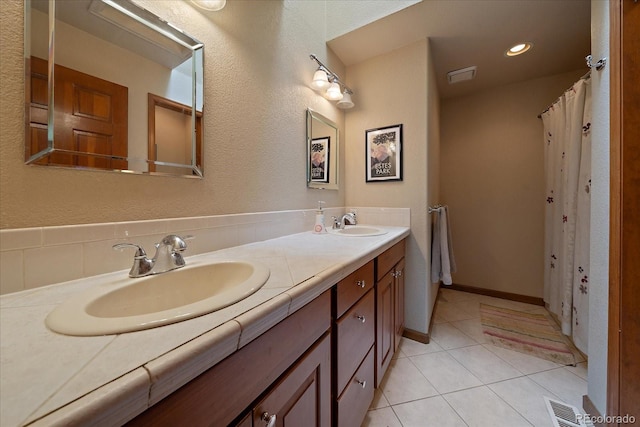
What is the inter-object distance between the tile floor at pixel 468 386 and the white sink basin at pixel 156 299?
1.03 m

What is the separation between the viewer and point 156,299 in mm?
651

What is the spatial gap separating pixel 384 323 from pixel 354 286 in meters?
0.51

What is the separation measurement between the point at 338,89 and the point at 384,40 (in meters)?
0.52

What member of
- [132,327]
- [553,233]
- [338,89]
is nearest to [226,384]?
[132,327]

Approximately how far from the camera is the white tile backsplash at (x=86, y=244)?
547 millimetres

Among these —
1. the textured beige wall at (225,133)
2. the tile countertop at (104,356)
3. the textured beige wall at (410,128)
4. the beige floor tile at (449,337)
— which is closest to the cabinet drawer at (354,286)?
the tile countertop at (104,356)

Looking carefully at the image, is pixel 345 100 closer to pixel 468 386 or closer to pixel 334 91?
pixel 334 91

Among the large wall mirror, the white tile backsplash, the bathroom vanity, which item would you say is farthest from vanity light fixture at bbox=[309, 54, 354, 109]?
the bathroom vanity

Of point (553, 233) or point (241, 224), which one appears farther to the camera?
point (553, 233)

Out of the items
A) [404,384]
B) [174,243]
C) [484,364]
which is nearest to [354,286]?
[174,243]

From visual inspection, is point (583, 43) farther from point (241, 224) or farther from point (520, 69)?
point (241, 224)

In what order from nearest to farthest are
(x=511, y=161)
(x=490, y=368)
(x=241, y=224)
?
1. (x=241, y=224)
2. (x=490, y=368)
3. (x=511, y=161)

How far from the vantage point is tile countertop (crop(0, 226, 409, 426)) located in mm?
235

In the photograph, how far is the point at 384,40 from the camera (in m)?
1.70
